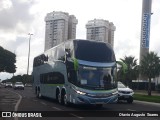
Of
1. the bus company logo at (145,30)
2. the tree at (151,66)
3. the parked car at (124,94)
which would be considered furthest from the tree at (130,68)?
the parked car at (124,94)

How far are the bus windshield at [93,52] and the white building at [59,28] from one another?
7317 centimetres

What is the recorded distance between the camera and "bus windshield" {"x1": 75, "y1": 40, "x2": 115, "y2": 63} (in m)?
22.0

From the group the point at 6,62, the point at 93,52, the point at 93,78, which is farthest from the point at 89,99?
the point at 6,62

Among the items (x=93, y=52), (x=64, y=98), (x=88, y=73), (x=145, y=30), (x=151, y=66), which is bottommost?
(x=64, y=98)

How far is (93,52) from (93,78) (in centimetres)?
168

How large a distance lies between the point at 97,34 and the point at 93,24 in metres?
3.69

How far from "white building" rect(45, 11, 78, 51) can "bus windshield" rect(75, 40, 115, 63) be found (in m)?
73.2

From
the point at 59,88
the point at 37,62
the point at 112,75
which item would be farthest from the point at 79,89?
the point at 37,62

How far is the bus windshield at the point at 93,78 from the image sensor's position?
21438mm

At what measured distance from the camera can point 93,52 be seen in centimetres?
2234

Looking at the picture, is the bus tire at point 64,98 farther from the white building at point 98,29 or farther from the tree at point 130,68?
the white building at point 98,29

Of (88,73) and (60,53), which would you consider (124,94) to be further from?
(88,73)

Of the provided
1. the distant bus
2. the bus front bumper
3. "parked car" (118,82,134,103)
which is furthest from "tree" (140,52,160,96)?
the bus front bumper

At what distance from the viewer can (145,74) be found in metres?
62.7
